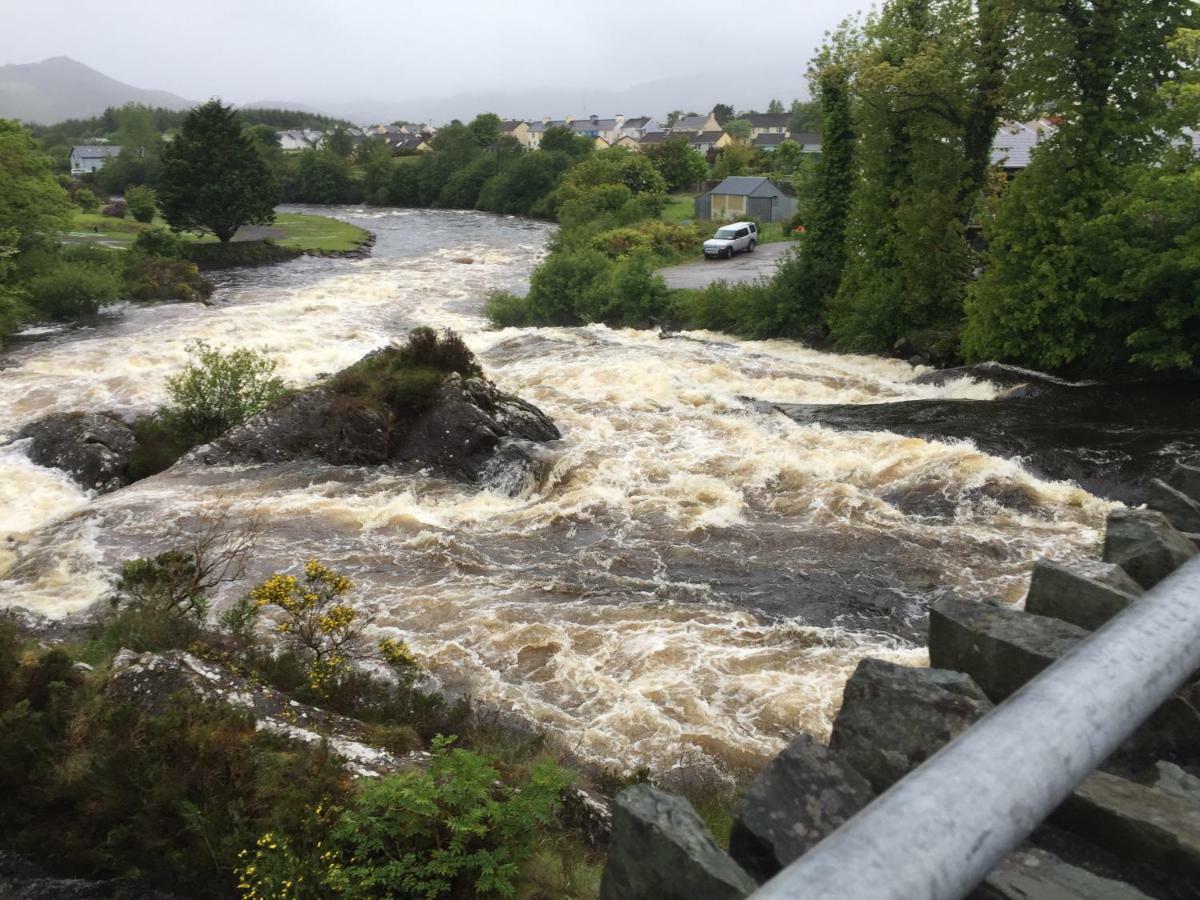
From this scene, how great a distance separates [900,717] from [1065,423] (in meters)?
17.9

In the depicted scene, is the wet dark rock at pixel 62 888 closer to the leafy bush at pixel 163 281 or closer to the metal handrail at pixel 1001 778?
the metal handrail at pixel 1001 778

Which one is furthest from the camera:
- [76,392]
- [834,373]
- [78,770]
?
[834,373]

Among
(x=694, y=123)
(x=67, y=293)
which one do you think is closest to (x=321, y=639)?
(x=67, y=293)

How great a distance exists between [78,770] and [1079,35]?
23.7m

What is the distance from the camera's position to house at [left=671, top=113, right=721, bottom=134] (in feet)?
482

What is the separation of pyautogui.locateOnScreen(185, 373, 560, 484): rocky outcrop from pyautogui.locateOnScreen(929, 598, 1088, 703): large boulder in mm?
13943

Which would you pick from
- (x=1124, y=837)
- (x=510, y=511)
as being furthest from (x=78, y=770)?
(x=510, y=511)

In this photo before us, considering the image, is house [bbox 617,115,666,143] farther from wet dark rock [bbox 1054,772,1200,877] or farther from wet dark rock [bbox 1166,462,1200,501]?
wet dark rock [bbox 1054,772,1200,877]

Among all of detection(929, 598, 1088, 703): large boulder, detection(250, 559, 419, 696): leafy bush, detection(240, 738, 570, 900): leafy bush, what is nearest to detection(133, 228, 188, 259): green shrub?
detection(250, 559, 419, 696): leafy bush

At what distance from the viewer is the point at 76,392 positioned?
2300 cm

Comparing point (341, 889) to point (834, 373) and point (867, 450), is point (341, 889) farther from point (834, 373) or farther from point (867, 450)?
point (834, 373)

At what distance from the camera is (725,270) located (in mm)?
42188

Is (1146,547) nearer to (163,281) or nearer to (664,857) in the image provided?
(664,857)

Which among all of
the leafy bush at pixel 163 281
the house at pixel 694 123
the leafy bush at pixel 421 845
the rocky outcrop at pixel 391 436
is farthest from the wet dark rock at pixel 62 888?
the house at pixel 694 123
